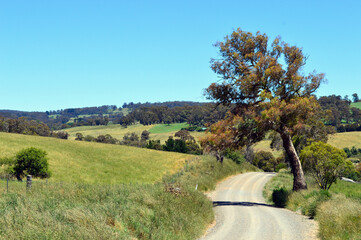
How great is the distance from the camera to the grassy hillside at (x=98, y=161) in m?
47.6

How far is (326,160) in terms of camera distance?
33375mm

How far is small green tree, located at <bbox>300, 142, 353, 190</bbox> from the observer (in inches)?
1297

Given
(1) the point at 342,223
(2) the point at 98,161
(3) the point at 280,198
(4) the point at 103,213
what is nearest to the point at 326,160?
(3) the point at 280,198

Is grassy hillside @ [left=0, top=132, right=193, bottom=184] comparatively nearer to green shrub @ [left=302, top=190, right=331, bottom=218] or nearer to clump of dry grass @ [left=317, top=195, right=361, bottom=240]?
green shrub @ [left=302, top=190, right=331, bottom=218]

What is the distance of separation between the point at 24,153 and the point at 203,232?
32.0 meters

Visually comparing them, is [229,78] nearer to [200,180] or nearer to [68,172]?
[200,180]

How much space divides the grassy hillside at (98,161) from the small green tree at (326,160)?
24.5 meters

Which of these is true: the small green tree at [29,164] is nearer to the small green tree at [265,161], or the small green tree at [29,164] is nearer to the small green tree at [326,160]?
the small green tree at [326,160]

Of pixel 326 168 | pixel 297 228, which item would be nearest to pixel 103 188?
pixel 297 228

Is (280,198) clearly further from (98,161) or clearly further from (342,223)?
(98,161)

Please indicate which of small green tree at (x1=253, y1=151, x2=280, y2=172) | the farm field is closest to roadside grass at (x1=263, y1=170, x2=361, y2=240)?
small green tree at (x1=253, y1=151, x2=280, y2=172)

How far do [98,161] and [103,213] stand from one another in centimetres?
4841

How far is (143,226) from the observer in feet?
41.8

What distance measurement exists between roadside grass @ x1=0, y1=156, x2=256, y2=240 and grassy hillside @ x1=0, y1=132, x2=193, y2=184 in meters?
28.1
